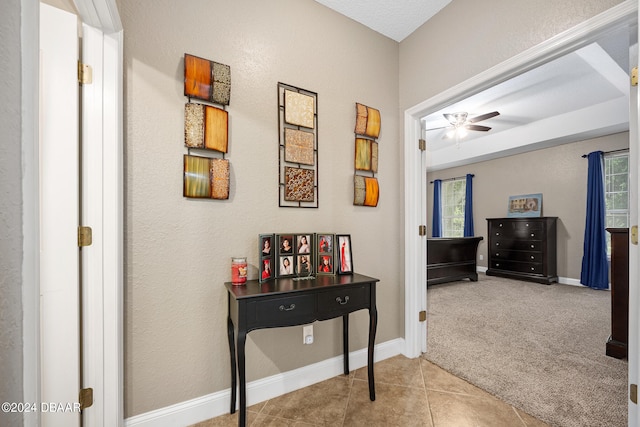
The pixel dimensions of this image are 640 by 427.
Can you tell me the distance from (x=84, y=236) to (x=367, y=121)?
1.94m

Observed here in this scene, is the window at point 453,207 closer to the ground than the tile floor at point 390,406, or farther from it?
farther from it

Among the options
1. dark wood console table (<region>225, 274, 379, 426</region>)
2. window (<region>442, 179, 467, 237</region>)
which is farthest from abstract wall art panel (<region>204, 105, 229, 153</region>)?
window (<region>442, 179, 467, 237</region>)

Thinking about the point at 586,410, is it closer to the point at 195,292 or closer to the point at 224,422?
the point at 224,422

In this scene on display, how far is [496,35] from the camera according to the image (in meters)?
1.80

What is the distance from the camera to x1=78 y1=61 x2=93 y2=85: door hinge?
52.6 inches

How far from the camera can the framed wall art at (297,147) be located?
1.93m

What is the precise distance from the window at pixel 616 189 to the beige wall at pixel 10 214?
683 centimetres

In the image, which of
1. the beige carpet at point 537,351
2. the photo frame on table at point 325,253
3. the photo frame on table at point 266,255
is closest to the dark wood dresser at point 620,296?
the beige carpet at point 537,351

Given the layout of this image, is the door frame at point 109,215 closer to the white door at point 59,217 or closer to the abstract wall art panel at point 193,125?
the white door at point 59,217

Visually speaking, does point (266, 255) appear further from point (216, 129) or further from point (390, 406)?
point (390, 406)

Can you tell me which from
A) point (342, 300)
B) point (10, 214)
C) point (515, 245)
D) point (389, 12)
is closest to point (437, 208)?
point (515, 245)

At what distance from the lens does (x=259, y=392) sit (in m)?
1.81

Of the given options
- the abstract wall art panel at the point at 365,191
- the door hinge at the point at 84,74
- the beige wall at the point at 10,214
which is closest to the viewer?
the beige wall at the point at 10,214

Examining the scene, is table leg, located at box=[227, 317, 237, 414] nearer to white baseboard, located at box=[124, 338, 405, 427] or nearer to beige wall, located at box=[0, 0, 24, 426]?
white baseboard, located at box=[124, 338, 405, 427]
